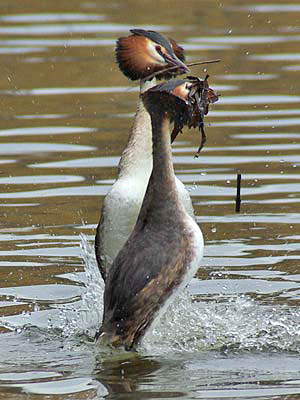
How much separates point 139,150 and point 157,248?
3.82ft

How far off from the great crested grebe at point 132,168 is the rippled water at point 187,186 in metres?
0.49

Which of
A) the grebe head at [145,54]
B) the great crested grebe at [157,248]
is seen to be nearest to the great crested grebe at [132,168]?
the grebe head at [145,54]

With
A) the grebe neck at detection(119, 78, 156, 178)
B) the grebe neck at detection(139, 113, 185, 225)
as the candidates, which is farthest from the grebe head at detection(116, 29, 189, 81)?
the grebe neck at detection(139, 113, 185, 225)

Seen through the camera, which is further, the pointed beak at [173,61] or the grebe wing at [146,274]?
the pointed beak at [173,61]

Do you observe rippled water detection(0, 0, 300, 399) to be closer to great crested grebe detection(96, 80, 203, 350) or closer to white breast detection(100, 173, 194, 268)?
great crested grebe detection(96, 80, 203, 350)

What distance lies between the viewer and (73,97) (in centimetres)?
1612

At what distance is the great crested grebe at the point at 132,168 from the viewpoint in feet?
29.3

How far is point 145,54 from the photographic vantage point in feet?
29.7

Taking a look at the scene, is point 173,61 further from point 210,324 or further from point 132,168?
point 210,324

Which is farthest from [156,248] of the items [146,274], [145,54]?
[145,54]

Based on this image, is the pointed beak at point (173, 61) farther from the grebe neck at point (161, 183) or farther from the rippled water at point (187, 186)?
the rippled water at point (187, 186)

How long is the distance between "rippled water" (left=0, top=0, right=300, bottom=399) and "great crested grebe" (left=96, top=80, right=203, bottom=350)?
0.27 m

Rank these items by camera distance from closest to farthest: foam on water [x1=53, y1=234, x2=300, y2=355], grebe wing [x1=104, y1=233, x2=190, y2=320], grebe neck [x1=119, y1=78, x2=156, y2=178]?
grebe wing [x1=104, y1=233, x2=190, y2=320] < foam on water [x1=53, y1=234, x2=300, y2=355] < grebe neck [x1=119, y1=78, x2=156, y2=178]

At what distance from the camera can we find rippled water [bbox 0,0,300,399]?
8055 mm
